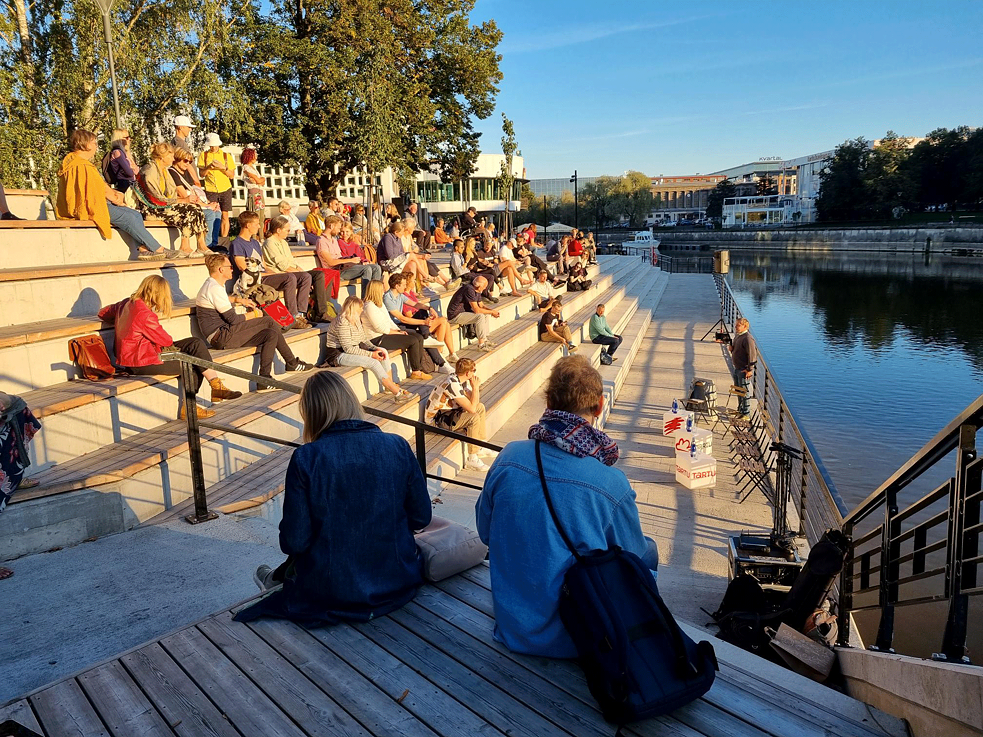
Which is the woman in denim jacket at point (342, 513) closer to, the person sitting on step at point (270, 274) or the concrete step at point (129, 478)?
the concrete step at point (129, 478)

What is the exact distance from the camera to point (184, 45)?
1451cm

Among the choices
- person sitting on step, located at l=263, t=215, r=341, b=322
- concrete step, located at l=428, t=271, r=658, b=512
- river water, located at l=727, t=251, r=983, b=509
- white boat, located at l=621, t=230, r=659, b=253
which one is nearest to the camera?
concrete step, located at l=428, t=271, r=658, b=512

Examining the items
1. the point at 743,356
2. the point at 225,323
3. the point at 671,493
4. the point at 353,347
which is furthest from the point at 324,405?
the point at 743,356

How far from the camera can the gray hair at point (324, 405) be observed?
274 cm

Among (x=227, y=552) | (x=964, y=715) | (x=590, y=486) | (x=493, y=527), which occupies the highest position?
(x=590, y=486)

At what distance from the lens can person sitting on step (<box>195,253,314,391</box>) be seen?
6.60 m

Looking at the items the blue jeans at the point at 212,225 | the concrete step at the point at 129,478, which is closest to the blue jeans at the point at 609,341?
the blue jeans at the point at 212,225

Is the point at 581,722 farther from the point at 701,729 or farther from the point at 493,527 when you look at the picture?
the point at 493,527

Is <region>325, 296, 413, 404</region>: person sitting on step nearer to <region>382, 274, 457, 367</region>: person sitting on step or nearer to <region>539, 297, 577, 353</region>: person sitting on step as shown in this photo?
<region>382, 274, 457, 367</region>: person sitting on step

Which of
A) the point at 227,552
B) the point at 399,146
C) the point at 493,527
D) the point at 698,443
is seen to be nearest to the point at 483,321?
the point at 698,443

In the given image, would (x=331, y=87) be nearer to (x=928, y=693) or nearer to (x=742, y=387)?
(x=742, y=387)

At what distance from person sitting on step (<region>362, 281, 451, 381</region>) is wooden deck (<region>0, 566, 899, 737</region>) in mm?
5672

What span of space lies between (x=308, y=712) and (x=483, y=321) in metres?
8.97

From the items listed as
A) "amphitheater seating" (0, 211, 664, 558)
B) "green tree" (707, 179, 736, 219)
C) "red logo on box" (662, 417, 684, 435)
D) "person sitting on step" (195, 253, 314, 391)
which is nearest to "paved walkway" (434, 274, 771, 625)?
"red logo on box" (662, 417, 684, 435)
